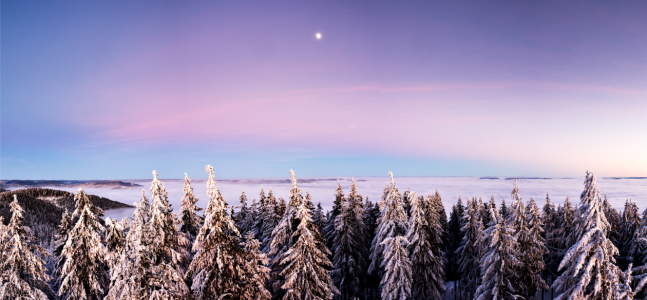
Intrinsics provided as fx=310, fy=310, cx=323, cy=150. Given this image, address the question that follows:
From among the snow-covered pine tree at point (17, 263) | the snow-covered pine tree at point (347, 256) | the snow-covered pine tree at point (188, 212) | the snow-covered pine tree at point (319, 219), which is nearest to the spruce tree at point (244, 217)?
the snow-covered pine tree at point (319, 219)

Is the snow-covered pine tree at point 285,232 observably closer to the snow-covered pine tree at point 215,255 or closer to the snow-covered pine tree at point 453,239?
the snow-covered pine tree at point 215,255

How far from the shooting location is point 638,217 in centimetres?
3831

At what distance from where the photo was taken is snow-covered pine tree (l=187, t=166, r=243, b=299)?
16062 mm

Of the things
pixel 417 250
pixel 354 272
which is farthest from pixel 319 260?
pixel 354 272

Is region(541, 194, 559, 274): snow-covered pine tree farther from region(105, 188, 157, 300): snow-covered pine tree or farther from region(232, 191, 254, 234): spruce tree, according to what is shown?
region(105, 188, 157, 300): snow-covered pine tree

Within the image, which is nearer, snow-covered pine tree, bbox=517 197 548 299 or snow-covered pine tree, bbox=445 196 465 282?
snow-covered pine tree, bbox=517 197 548 299

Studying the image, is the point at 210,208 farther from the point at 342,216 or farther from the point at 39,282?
the point at 342,216

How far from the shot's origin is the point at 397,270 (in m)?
27.0

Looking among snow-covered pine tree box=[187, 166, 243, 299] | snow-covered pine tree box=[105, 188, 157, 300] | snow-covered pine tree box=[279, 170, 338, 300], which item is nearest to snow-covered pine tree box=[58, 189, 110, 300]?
snow-covered pine tree box=[105, 188, 157, 300]

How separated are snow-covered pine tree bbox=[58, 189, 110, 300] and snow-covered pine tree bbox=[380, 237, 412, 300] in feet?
69.9

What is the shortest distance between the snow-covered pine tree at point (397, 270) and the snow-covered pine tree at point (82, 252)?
2131 centimetres

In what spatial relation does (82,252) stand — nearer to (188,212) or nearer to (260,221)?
(188,212)

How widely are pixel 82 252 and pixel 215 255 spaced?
10.3m

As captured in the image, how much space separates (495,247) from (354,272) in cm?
1731
